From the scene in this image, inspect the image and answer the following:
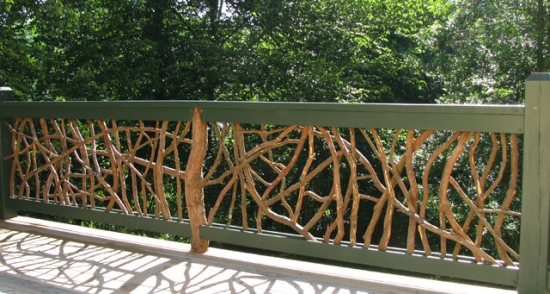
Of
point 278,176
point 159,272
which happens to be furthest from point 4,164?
point 278,176

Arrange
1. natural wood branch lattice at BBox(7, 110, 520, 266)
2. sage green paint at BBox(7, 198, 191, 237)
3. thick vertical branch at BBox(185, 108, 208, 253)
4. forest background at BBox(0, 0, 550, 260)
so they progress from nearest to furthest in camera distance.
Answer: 1. natural wood branch lattice at BBox(7, 110, 520, 266)
2. thick vertical branch at BBox(185, 108, 208, 253)
3. sage green paint at BBox(7, 198, 191, 237)
4. forest background at BBox(0, 0, 550, 260)

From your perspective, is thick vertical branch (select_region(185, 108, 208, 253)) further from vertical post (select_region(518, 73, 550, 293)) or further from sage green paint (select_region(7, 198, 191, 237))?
vertical post (select_region(518, 73, 550, 293))

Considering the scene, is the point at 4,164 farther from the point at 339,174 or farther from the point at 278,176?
the point at 339,174

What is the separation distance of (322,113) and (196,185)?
1016 millimetres

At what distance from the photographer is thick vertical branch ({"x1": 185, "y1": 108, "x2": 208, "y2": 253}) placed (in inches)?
137

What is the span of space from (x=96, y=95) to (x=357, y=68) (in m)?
5.07

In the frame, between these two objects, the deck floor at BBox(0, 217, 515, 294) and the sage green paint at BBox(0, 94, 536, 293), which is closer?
the sage green paint at BBox(0, 94, 536, 293)

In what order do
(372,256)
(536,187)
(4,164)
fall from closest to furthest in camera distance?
1. (536,187)
2. (372,256)
3. (4,164)

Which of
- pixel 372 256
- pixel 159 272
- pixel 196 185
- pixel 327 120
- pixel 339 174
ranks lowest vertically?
pixel 159 272

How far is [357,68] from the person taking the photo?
35.8 ft

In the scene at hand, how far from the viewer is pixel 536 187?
2510 mm

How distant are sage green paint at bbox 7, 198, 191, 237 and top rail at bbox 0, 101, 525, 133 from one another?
0.69m

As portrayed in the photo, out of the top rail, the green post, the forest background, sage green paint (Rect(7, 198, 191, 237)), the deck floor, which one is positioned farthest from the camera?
the forest background

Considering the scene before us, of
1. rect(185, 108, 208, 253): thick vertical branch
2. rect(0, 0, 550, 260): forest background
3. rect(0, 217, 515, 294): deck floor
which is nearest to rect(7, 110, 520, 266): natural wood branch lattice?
Result: rect(185, 108, 208, 253): thick vertical branch
